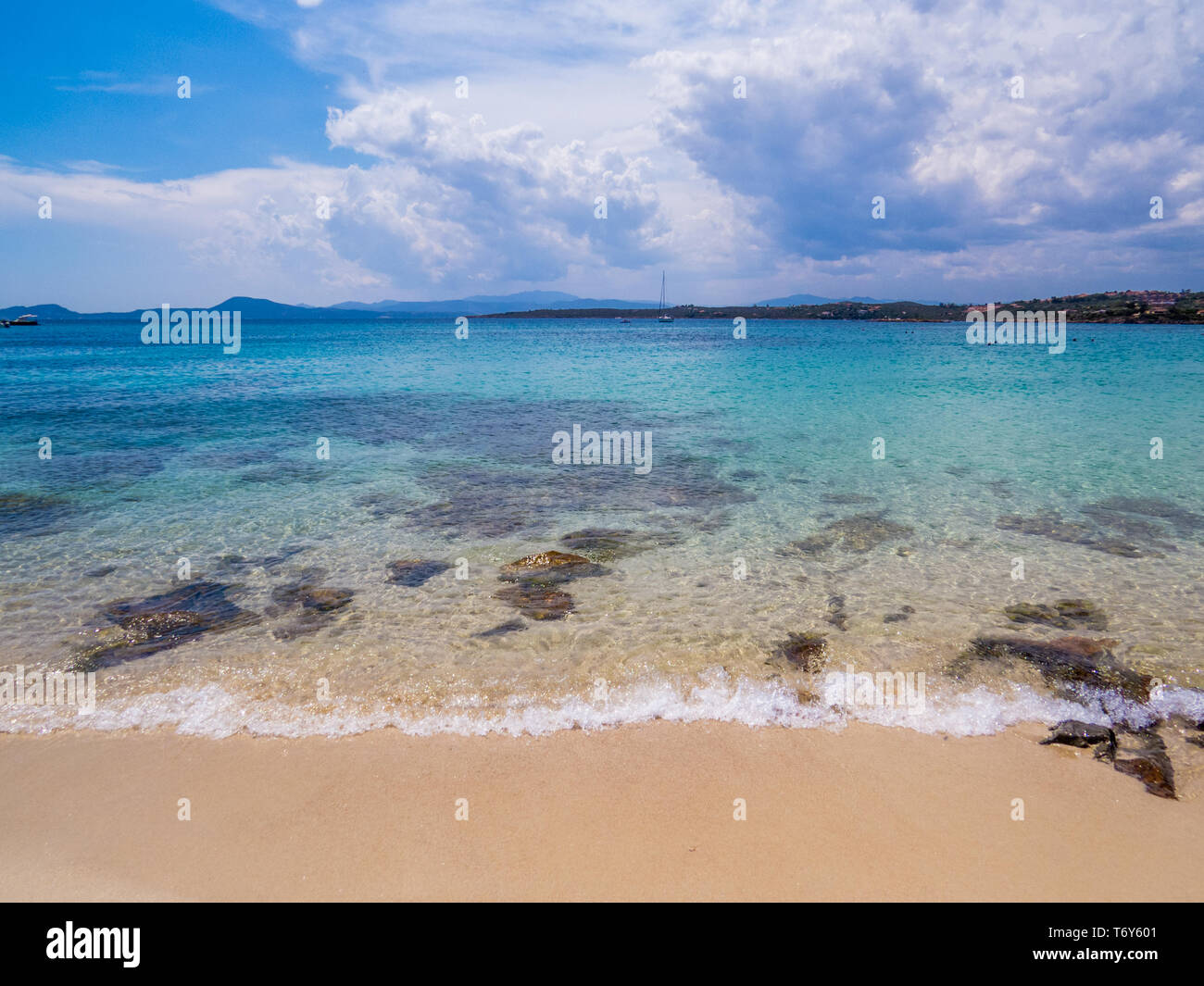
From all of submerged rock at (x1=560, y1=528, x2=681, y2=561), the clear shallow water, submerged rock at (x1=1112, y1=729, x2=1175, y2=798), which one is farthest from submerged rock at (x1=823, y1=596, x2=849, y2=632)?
submerged rock at (x1=560, y1=528, x2=681, y2=561)

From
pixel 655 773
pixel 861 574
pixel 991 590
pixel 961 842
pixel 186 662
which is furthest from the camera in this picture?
pixel 861 574

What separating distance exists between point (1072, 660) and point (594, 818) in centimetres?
672

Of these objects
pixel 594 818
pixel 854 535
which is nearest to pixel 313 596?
pixel 594 818

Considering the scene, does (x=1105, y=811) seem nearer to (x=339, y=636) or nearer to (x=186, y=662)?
(x=339, y=636)

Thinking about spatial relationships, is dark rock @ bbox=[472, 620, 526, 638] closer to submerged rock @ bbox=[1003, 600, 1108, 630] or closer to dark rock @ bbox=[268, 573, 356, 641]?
dark rock @ bbox=[268, 573, 356, 641]

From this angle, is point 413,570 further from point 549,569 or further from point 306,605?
point 549,569

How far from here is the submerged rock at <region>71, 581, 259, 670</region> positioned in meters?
8.46

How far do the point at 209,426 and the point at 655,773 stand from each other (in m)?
26.4

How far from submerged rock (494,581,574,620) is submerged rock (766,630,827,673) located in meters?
3.18

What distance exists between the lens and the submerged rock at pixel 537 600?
9.56 metres

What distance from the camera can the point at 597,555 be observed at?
1188cm

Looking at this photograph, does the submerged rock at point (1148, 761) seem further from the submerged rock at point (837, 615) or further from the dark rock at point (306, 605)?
the dark rock at point (306, 605)

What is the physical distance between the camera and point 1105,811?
18.1ft
